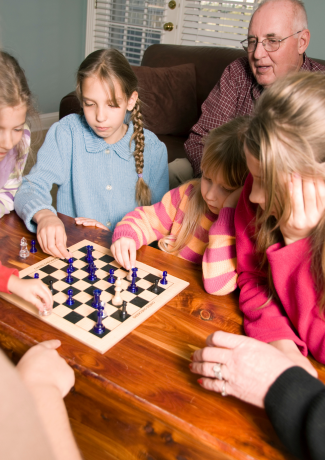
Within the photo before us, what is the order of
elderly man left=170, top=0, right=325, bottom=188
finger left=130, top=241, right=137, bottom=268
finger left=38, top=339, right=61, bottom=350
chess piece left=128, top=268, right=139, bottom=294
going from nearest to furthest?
finger left=38, top=339, right=61, bottom=350, chess piece left=128, top=268, right=139, bottom=294, finger left=130, top=241, right=137, bottom=268, elderly man left=170, top=0, right=325, bottom=188

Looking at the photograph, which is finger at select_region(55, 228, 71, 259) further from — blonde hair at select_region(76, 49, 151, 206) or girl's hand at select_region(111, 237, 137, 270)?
blonde hair at select_region(76, 49, 151, 206)

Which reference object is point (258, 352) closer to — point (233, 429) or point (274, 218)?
point (233, 429)

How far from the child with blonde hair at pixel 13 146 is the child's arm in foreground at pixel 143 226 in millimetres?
298

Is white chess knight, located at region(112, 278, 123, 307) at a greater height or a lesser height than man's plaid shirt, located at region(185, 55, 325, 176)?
lesser

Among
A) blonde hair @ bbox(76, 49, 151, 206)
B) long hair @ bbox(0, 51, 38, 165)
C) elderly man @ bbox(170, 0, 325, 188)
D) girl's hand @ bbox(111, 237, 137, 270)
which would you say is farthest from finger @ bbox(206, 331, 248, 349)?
elderly man @ bbox(170, 0, 325, 188)

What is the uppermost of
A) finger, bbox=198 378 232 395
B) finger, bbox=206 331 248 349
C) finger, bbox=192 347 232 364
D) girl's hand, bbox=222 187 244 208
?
girl's hand, bbox=222 187 244 208

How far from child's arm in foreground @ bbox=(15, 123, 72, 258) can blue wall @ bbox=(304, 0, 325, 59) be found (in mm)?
2912

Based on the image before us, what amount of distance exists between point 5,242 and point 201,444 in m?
0.89

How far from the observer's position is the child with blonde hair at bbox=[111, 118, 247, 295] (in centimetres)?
119

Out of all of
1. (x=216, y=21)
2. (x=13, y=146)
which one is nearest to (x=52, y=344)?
(x=13, y=146)

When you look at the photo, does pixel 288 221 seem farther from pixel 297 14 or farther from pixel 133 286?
pixel 297 14

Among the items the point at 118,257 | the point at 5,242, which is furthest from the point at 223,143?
the point at 5,242

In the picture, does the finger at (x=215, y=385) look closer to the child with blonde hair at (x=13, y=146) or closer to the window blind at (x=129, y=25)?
the child with blonde hair at (x=13, y=146)

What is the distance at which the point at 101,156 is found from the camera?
6.07 feet
